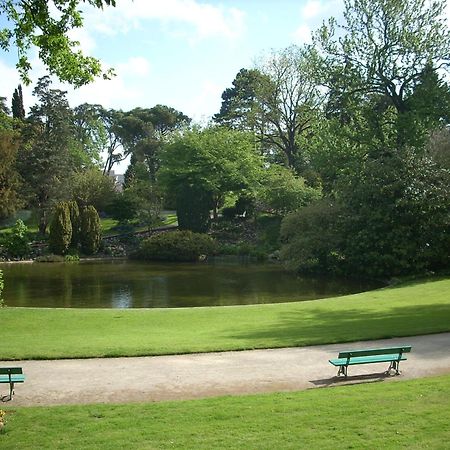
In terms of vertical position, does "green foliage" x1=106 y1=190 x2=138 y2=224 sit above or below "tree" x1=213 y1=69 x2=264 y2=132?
below

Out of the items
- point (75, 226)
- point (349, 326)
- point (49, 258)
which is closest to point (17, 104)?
point (75, 226)

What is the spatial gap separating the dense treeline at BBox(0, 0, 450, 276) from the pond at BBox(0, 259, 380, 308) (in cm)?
293

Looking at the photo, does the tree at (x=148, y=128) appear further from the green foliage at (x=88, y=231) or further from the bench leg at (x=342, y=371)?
the bench leg at (x=342, y=371)

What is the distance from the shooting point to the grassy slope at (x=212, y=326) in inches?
517

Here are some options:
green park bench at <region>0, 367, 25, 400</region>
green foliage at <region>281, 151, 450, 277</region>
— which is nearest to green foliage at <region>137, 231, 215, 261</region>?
green foliage at <region>281, 151, 450, 277</region>

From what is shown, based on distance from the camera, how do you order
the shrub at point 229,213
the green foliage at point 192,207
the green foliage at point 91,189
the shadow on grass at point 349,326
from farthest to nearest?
the shrub at point 229,213
the green foliage at point 91,189
the green foliage at point 192,207
the shadow on grass at point 349,326

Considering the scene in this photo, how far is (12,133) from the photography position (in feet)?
157

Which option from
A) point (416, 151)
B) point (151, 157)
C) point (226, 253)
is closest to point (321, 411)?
point (416, 151)

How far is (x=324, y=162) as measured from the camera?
4047 cm

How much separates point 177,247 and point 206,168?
10.8 m

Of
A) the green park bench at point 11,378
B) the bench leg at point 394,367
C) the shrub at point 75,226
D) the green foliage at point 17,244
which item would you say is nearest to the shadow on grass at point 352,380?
the bench leg at point 394,367

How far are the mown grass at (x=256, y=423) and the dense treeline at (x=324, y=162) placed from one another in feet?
43.2

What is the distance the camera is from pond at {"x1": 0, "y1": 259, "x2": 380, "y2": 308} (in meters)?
24.6

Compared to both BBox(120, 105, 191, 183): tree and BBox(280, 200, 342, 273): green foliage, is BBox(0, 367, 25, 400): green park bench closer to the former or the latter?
BBox(280, 200, 342, 273): green foliage
